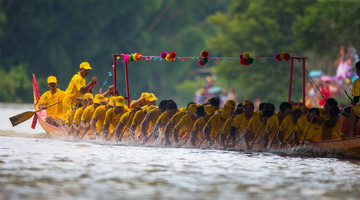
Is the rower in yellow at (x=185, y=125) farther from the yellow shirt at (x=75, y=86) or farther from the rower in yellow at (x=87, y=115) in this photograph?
the yellow shirt at (x=75, y=86)

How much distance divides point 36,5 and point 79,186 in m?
34.1

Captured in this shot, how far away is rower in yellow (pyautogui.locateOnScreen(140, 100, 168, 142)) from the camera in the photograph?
1498 centimetres

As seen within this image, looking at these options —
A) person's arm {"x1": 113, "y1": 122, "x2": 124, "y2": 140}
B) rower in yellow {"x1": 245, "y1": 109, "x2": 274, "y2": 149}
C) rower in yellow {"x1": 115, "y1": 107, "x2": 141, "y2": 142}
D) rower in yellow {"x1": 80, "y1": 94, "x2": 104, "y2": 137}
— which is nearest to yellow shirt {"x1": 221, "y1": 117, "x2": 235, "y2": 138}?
rower in yellow {"x1": 245, "y1": 109, "x2": 274, "y2": 149}

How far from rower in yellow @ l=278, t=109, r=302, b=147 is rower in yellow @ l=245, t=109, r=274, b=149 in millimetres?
341

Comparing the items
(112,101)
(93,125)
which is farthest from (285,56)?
(93,125)

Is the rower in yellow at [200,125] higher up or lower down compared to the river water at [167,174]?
higher up

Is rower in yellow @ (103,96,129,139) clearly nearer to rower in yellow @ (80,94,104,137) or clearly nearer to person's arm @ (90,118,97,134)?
person's arm @ (90,118,97,134)

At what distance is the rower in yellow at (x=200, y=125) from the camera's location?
14523 mm

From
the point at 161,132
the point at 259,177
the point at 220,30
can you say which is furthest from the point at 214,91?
the point at 259,177

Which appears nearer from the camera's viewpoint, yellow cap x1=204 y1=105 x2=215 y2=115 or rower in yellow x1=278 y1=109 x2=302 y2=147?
rower in yellow x1=278 y1=109 x2=302 y2=147

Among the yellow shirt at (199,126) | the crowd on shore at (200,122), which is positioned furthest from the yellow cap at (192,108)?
the yellow shirt at (199,126)

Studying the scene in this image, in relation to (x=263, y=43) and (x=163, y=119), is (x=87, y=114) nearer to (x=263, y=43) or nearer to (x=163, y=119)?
(x=163, y=119)

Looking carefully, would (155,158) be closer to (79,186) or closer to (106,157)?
(106,157)

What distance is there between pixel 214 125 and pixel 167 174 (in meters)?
3.52
